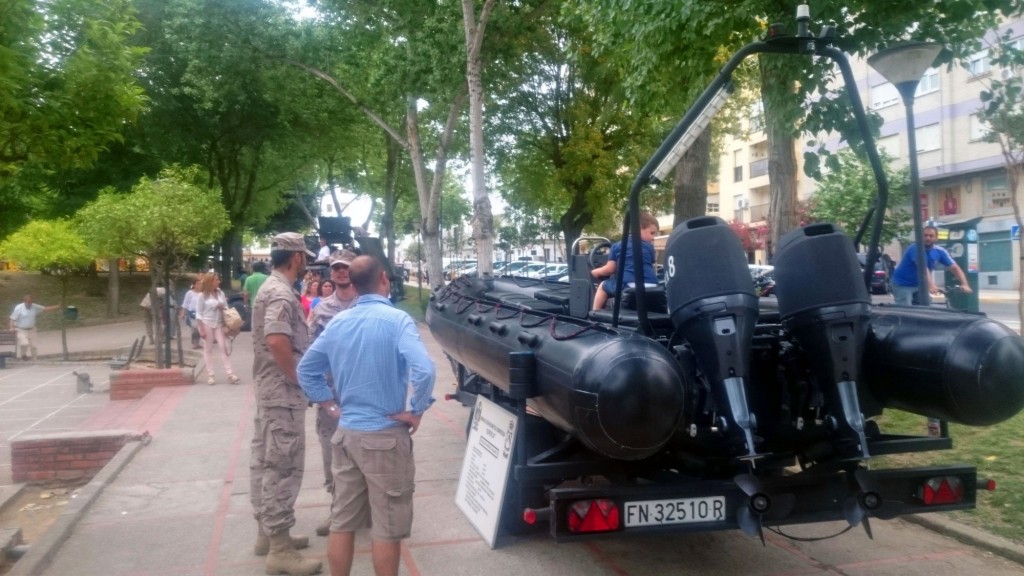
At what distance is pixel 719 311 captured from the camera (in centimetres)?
397

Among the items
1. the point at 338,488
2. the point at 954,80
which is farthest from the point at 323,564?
the point at 954,80

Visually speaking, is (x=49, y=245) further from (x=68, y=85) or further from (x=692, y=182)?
(x=68, y=85)

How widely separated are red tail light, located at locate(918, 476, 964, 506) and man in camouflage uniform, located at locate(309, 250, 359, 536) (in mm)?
3207

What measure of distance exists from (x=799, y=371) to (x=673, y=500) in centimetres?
95

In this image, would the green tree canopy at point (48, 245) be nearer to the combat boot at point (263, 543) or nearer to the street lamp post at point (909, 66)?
the combat boot at point (263, 543)

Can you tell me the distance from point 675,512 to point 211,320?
10155mm

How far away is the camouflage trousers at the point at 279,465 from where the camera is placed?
4973 millimetres

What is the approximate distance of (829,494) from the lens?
420 centimetres

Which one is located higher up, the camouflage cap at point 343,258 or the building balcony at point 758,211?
the building balcony at point 758,211

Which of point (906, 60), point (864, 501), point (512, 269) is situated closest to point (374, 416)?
point (864, 501)

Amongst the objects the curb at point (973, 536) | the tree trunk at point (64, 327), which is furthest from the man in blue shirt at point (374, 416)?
the tree trunk at point (64, 327)

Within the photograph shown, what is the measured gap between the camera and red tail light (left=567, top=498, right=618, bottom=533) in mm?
3986

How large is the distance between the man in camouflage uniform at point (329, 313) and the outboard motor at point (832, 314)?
2485 millimetres

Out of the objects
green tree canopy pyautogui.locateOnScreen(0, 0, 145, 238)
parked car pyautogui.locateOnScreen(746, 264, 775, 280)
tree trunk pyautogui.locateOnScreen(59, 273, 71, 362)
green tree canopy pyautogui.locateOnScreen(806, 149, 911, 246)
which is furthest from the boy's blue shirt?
green tree canopy pyautogui.locateOnScreen(806, 149, 911, 246)
